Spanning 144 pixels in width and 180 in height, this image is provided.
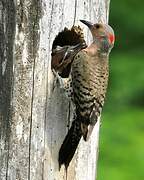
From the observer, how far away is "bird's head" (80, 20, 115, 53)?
746cm

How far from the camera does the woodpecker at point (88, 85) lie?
716 cm

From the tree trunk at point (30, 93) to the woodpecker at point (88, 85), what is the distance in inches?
3.3

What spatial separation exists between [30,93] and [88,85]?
619 millimetres

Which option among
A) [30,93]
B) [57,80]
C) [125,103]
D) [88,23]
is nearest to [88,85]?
[57,80]

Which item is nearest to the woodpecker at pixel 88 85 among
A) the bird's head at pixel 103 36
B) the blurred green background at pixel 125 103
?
the bird's head at pixel 103 36

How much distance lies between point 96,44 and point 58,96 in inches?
25.7

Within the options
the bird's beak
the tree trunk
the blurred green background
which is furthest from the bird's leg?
the blurred green background

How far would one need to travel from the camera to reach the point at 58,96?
7168 millimetres

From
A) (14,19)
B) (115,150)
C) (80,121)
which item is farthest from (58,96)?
(115,150)

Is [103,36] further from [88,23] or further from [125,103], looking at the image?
[125,103]

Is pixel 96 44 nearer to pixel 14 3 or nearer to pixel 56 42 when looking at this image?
pixel 56 42

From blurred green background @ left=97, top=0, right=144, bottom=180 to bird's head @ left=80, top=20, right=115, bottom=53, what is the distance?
1618 mm

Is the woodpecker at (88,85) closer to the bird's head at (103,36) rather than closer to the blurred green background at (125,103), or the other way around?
the bird's head at (103,36)

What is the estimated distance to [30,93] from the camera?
6.88 m
